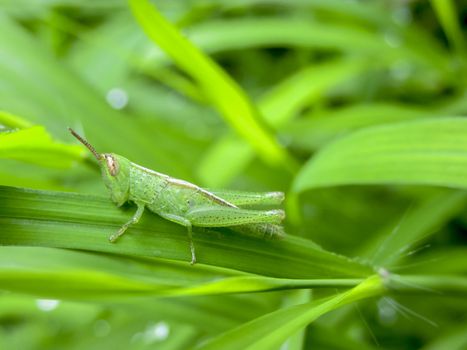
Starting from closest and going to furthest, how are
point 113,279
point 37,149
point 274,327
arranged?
point 113,279
point 274,327
point 37,149

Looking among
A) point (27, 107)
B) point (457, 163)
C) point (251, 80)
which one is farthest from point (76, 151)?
point (251, 80)

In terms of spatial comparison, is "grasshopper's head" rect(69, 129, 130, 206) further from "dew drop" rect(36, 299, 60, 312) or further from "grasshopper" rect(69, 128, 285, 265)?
"dew drop" rect(36, 299, 60, 312)

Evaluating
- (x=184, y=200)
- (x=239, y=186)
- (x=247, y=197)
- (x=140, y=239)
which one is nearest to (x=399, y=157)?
(x=247, y=197)

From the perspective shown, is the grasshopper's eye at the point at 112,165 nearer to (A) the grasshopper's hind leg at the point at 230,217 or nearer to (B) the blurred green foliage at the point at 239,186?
(B) the blurred green foliage at the point at 239,186

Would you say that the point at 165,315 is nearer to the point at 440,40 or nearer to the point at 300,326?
the point at 300,326

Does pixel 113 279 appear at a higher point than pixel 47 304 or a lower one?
lower

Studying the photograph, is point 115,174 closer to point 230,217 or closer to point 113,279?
point 230,217

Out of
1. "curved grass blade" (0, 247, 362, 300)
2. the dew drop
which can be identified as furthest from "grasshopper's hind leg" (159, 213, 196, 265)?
the dew drop
